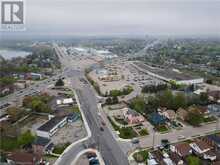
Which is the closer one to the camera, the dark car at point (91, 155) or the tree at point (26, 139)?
the dark car at point (91, 155)

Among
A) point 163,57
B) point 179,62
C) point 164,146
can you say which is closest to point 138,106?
point 164,146

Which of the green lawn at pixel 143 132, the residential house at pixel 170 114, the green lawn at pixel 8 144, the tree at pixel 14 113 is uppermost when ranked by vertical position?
the residential house at pixel 170 114

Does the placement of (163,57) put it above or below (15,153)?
above

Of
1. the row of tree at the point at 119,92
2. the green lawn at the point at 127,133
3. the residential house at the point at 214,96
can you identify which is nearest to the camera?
the green lawn at the point at 127,133

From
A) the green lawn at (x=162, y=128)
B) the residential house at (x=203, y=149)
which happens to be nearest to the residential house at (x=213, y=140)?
the residential house at (x=203, y=149)

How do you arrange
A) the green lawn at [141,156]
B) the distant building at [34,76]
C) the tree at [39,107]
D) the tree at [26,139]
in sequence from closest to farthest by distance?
the green lawn at [141,156], the tree at [26,139], the tree at [39,107], the distant building at [34,76]

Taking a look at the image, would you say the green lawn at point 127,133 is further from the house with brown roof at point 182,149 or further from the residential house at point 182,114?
the residential house at point 182,114

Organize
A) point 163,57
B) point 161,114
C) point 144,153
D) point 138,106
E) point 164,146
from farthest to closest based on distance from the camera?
point 163,57, point 138,106, point 161,114, point 164,146, point 144,153

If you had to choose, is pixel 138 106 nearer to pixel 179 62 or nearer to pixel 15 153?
pixel 15 153
